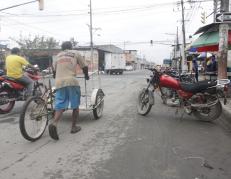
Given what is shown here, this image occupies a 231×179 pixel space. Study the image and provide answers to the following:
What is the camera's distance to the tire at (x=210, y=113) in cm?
841

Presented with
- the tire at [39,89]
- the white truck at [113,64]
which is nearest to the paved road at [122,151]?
the tire at [39,89]

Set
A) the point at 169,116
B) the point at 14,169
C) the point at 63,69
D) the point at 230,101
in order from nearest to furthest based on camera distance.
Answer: the point at 14,169 → the point at 63,69 → the point at 169,116 → the point at 230,101

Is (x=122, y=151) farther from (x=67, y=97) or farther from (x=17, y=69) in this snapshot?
(x=17, y=69)

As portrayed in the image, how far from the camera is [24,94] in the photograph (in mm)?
9641

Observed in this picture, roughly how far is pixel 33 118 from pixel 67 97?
85 cm

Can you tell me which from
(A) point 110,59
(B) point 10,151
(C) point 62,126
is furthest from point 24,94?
(A) point 110,59

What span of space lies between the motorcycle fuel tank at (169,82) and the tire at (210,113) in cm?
83

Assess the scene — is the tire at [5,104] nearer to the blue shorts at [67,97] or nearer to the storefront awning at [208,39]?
the blue shorts at [67,97]

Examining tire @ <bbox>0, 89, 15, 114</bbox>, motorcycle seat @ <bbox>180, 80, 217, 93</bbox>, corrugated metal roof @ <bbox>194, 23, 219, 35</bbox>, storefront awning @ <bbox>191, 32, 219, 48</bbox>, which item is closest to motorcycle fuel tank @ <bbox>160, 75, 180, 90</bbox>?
motorcycle seat @ <bbox>180, 80, 217, 93</bbox>

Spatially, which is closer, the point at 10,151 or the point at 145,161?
the point at 145,161

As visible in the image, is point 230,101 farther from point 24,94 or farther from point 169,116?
point 24,94

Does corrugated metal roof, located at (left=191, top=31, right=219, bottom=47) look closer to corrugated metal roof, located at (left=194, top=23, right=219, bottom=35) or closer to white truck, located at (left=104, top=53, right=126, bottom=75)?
corrugated metal roof, located at (left=194, top=23, right=219, bottom=35)

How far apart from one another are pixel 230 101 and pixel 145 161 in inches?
294

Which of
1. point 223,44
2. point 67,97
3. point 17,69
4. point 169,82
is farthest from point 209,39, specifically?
point 67,97
